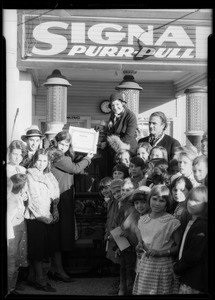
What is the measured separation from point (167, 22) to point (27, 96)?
1.40 meters

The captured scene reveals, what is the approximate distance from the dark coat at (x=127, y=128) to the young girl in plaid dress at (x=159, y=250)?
1.02 metres

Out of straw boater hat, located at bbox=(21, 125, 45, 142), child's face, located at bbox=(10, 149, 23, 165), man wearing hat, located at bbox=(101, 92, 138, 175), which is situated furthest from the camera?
man wearing hat, located at bbox=(101, 92, 138, 175)

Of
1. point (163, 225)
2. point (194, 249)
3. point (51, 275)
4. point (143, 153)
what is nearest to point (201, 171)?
point (163, 225)

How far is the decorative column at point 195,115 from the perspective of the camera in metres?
5.64

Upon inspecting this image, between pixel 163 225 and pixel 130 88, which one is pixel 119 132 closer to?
pixel 130 88

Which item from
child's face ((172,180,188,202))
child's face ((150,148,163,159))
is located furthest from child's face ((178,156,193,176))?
child's face ((150,148,163,159))

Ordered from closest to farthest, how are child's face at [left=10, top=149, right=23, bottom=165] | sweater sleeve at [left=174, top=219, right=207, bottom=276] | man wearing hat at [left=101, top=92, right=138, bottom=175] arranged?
sweater sleeve at [left=174, top=219, right=207, bottom=276]
child's face at [left=10, top=149, right=23, bottom=165]
man wearing hat at [left=101, top=92, right=138, bottom=175]

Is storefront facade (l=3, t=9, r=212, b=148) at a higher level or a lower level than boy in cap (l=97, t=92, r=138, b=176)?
higher

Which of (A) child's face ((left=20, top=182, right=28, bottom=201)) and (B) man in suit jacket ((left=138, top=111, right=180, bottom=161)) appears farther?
(B) man in suit jacket ((left=138, top=111, right=180, bottom=161))

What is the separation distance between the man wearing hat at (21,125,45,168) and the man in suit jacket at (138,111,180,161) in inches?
41.3

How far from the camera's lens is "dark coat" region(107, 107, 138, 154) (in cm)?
603

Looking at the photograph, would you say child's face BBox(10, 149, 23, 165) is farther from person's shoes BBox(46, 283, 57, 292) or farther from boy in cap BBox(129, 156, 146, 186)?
person's shoes BBox(46, 283, 57, 292)

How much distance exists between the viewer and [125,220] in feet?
18.3
